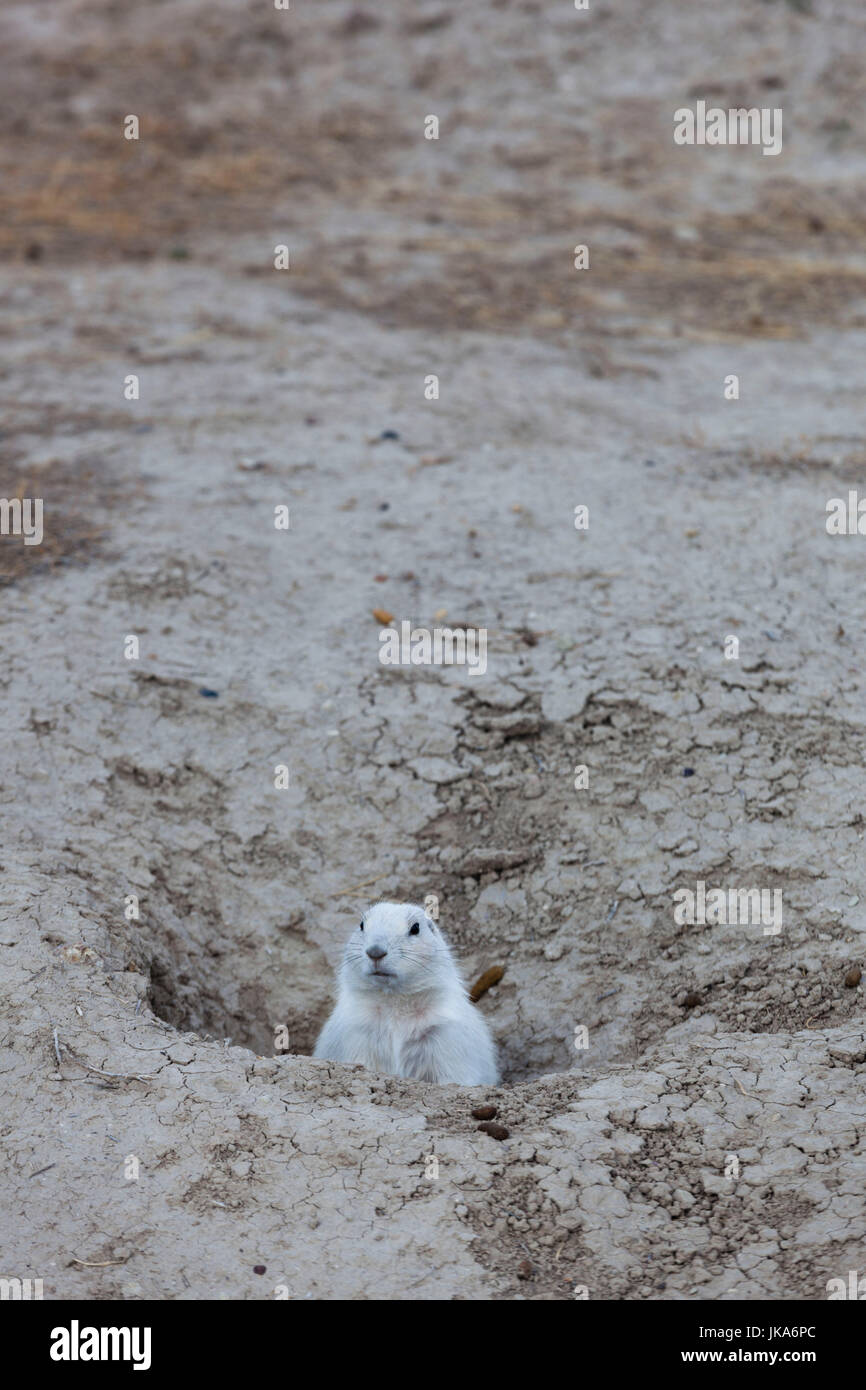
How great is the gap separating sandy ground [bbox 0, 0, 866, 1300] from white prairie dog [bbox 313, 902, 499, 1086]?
12.5 inches

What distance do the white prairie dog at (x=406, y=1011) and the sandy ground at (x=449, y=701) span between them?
0.32m

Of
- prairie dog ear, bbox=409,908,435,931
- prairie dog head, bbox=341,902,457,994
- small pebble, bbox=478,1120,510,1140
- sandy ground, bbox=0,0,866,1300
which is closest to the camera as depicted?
sandy ground, bbox=0,0,866,1300

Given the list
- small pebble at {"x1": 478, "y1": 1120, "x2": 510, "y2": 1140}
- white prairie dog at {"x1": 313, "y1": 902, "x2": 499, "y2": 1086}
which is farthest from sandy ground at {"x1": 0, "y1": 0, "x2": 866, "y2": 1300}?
white prairie dog at {"x1": 313, "y1": 902, "x2": 499, "y2": 1086}

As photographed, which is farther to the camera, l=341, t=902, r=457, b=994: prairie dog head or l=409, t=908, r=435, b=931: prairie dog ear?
l=409, t=908, r=435, b=931: prairie dog ear

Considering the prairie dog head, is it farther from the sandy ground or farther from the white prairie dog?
the sandy ground

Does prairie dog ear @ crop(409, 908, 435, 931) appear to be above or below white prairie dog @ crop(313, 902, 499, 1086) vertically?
above

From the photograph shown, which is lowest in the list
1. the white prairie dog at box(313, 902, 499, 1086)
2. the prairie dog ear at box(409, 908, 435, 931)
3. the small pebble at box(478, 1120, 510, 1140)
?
the small pebble at box(478, 1120, 510, 1140)

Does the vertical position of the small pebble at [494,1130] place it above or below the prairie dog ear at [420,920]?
below

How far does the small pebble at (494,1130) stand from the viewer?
13.6ft

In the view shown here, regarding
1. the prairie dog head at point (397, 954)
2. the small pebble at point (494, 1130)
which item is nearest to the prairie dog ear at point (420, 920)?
the prairie dog head at point (397, 954)

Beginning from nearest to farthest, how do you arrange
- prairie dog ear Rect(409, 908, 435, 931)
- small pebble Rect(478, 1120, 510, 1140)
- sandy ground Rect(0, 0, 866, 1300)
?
sandy ground Rect(0, 0, 866, 1300) → small pebble Rect(478, 1120, 510, 1140) → prairie dog ear Rect(409, 908, 435, 931)

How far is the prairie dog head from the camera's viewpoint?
5016 mm

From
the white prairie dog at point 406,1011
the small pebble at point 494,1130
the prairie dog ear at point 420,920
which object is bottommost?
the small pebble at point 494,1130

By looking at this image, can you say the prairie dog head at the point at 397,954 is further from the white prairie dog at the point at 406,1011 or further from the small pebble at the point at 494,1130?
the small pebble at the point at 494,1130
